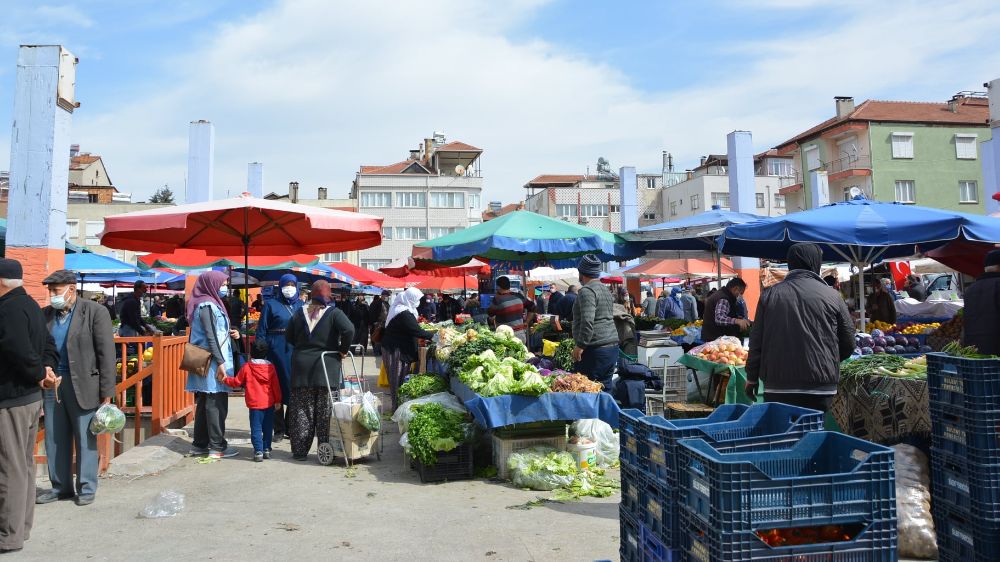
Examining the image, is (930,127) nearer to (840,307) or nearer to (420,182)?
(420,182)

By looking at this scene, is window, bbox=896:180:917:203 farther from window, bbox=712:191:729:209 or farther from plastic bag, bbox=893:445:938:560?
plastic bag, bbox=893:445:938:560

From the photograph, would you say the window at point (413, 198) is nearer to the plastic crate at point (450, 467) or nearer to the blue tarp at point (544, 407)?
the plastic crate at point (450, 467)

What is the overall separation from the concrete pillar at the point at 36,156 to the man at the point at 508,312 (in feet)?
21.0

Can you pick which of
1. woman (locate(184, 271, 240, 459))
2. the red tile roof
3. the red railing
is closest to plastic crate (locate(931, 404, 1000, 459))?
woman (locate(184, 271, 240, 459))

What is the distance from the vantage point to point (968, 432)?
324cm

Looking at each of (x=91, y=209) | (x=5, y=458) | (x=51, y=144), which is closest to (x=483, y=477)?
(x=5, y=458)

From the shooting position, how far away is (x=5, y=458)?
4918 millimetres

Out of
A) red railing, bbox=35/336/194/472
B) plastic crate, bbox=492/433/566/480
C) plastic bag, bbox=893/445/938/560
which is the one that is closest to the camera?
plastic bag, bbox=893/445/938/560

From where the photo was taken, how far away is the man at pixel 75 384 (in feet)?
19.5

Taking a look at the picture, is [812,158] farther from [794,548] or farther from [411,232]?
[794,548]

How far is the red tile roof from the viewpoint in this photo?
4522 centimetres

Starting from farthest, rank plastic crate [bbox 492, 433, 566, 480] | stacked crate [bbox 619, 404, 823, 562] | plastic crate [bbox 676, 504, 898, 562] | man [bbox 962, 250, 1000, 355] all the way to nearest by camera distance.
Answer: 1. plastic crate [bbox 492, 433, 566, 480]
2. man [bbox 962, 250, 1000, 355]
3. stacked crate [bbox 619, 404, 823, 562]
4. plastic crate [bbox 676, 504, 898, 562]

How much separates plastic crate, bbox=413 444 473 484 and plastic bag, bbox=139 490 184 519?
7.21ft

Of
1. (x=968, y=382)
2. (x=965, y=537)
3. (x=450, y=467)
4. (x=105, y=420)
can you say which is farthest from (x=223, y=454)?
(x=968, y=382)
